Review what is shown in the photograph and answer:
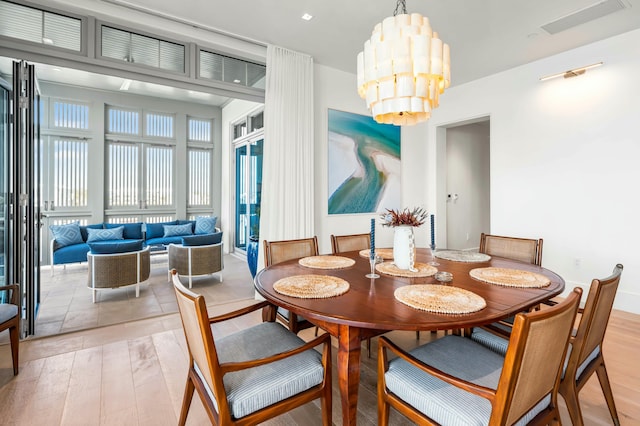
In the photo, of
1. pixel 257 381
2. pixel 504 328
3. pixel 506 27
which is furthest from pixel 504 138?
pixel 257 381

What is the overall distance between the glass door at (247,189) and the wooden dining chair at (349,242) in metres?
2.93

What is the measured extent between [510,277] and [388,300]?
81cm

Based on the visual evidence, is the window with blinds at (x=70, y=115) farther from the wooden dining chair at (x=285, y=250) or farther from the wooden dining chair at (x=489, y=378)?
the wooden dining chair at (x=489, y=378)

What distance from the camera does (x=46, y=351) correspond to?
236 cm

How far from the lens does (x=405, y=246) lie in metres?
1.87

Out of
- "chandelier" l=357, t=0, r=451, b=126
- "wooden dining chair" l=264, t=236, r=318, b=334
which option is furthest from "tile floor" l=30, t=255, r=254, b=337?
"chandelier" l=357, t=0, r=451, b=126

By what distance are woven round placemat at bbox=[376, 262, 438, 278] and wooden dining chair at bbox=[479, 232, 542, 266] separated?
3.11 feet

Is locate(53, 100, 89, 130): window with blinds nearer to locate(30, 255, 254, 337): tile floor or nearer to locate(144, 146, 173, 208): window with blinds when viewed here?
locate(144, 146, 173, 208): window with blinds

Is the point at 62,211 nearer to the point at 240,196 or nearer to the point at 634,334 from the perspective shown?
the point at 240,196

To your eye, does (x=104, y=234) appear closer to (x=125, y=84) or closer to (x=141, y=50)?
(x=125, y=84)

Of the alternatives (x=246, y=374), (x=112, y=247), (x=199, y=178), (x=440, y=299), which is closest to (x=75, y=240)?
(x=112, y=247)

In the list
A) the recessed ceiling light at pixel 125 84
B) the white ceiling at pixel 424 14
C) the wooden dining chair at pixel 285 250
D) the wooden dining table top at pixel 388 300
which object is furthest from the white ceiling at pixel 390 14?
the recessed ceiling light at pixel 125 84

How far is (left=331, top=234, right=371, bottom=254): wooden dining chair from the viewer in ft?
9.08

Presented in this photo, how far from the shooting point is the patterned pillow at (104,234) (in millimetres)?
5180
